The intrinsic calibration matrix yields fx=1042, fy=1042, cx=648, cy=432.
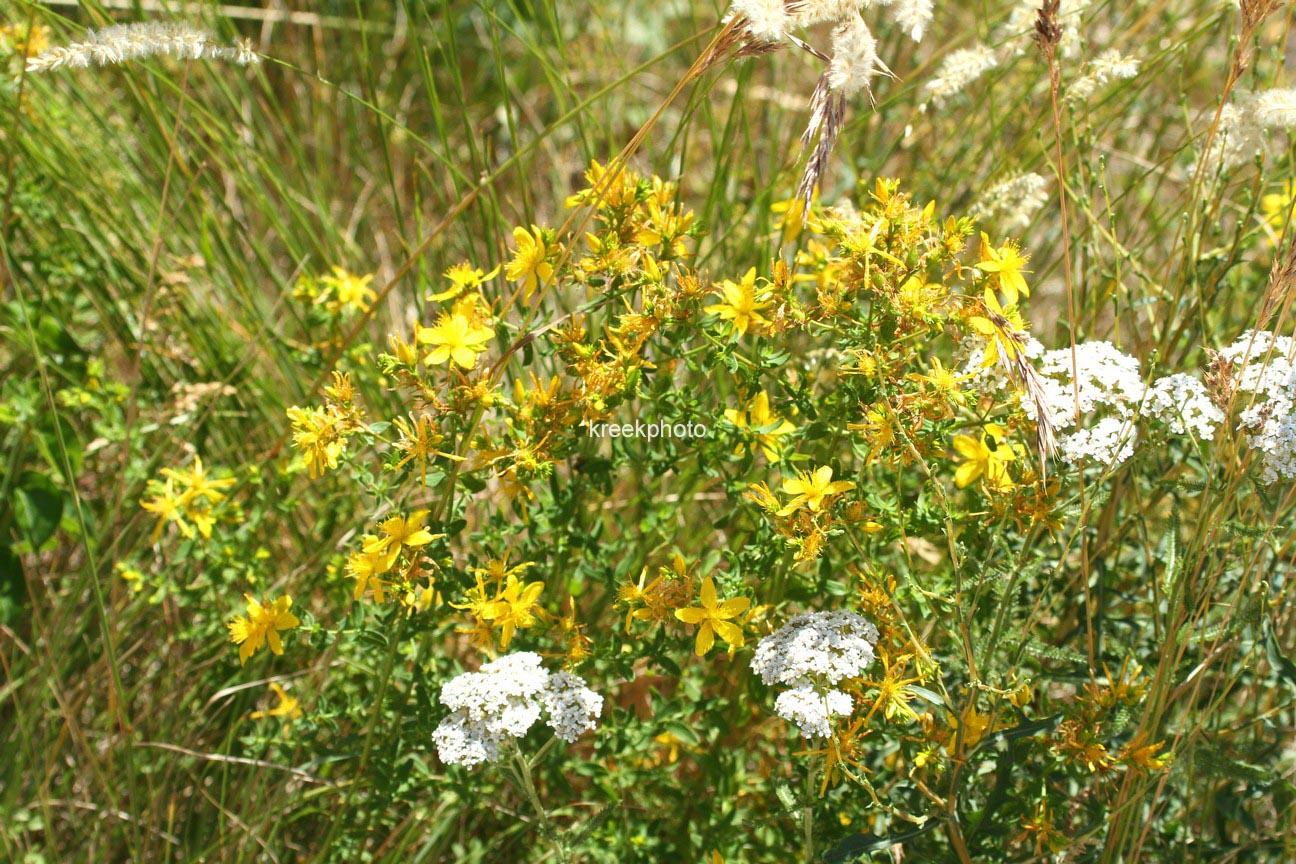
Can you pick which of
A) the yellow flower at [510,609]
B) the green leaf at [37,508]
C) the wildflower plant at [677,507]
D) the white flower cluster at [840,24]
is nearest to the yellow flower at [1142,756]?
the wildflower plant at [677,507]

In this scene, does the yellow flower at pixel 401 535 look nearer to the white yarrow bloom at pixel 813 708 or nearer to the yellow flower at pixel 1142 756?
the white yarrow bloom at pixel 813 708

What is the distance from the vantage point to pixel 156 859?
7.67 feet

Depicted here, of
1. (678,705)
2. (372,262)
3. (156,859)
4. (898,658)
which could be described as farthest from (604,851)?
(372,262)

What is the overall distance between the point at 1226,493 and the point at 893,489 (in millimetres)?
517

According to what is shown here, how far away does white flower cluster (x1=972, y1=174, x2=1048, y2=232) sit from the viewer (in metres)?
1.98

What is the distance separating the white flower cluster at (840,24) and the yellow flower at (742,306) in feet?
1.12

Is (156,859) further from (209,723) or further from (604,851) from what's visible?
(604,851)

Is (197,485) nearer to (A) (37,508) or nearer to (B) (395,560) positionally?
(A) (37,508)

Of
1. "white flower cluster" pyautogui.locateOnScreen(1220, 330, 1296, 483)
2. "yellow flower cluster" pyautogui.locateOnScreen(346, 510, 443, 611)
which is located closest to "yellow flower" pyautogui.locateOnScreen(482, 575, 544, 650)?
"yellow flower cluster" pyautogui.locateOnScreen(346, 510, 443, 611)

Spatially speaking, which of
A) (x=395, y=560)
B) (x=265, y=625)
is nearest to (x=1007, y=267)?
(x=395, y=560)

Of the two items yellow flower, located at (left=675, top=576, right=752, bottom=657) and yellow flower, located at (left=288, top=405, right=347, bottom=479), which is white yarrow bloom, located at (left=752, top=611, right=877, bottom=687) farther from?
yellow flower, located at (left=288, top=405, right=347, bottom=479)

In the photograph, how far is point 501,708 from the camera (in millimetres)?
1568

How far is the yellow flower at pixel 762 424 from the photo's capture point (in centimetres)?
171

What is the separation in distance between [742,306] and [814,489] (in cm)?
32
